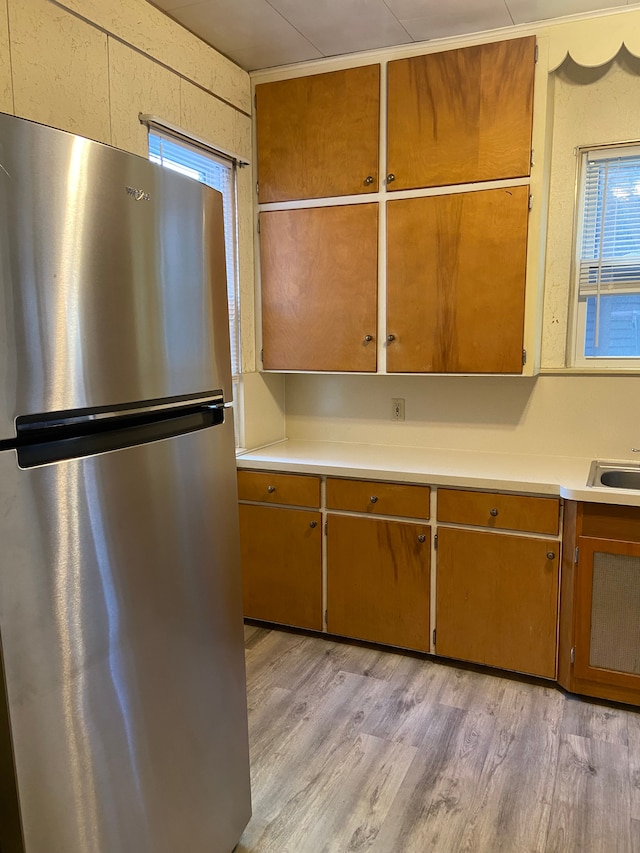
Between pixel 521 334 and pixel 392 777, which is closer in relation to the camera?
pixel 392 777

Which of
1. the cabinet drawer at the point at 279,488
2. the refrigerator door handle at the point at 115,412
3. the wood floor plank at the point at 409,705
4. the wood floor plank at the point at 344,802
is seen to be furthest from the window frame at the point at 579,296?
the refrigerator door handle at the point at 115,412

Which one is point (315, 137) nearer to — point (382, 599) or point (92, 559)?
point (382, 599)

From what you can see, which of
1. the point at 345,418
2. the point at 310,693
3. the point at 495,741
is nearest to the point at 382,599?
the point at 310,693

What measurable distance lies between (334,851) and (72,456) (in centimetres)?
136

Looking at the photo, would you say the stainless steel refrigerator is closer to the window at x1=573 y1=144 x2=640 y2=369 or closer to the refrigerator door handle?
the refrigerator door handle

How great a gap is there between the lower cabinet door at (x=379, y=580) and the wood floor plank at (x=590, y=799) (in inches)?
28.0

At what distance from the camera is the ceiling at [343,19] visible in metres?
2.24

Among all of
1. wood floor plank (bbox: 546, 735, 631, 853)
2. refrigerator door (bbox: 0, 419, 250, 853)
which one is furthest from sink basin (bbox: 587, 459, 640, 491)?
refrigerator door (bbox: 0, 419, 250, 853)

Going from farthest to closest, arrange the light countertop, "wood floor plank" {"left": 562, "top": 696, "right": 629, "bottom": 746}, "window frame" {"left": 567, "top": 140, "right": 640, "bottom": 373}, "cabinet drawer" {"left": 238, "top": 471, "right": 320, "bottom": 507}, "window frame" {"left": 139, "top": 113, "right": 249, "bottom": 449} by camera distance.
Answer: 1. "cabinet drawer" {"left": 238, "top": 471, "right": 320, "bottom": 507}
2. "window frame" {"left": 567, "top": 140, "right": 640, "bottom": 373}
3. "window frame" {"left": 139, "top": 113, "right": 249, "bottom": 449}
4. the light countertop
5. "wood floor plank" {"left": 562, "top": 696, "right": 629, "bottom": 746}

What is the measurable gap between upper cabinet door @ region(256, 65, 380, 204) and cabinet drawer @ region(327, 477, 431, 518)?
1304mm

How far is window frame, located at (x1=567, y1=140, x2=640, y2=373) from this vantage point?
103 inches

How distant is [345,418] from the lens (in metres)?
3.22

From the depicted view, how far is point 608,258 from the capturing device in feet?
8.77

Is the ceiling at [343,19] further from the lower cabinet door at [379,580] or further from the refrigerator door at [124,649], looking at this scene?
the lower cabinet door at [379,580]
